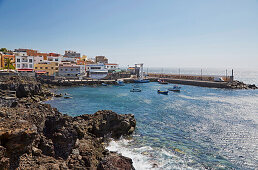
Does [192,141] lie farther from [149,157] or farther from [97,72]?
[97,72]

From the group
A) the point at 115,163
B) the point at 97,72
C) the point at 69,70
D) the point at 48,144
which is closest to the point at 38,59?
the point at 69,70

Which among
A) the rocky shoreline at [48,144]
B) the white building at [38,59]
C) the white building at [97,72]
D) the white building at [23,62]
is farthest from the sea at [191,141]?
the white building at [38,59]

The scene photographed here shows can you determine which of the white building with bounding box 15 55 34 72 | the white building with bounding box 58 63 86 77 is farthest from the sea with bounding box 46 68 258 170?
the white building with bounding box 58 63 86 77

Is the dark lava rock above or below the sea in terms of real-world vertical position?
above

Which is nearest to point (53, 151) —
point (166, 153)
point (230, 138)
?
point (166, 153)

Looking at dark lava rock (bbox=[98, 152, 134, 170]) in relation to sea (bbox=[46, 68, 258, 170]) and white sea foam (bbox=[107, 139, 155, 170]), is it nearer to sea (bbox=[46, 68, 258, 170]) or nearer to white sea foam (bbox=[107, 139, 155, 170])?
white sea foam (bbox=[107, 139, 155, 170])

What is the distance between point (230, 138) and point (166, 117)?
1060 cm

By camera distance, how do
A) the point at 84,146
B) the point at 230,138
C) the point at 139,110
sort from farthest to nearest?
the point at 139,110 < the point at 230,138 < the point at 84,146

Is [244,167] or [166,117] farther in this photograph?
[166,117]

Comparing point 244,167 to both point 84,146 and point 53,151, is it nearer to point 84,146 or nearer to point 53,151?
point 84,146

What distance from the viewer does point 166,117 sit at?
1217 inches

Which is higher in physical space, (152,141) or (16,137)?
(16,137)

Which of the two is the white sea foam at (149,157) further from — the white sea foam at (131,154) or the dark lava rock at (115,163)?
the dark lava rock at (115,163)

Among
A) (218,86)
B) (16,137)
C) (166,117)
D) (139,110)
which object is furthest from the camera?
(218,86)
